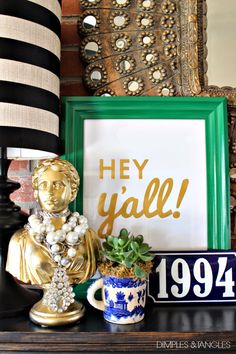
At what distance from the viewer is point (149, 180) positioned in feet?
3.03

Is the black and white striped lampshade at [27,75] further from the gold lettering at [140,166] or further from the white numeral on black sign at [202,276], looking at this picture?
the white numeral on black sign at [202,276]

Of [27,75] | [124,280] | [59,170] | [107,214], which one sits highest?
[27,75]

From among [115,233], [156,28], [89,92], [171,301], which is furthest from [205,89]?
[171,301]

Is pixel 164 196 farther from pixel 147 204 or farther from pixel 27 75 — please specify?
pixel 27 75

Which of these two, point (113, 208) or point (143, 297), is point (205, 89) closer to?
point (113, 208)

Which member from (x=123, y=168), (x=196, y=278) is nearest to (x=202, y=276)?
(x=196, y=278)

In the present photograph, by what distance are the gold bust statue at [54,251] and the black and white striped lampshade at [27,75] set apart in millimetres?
84

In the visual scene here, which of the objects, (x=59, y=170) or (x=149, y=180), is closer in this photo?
A: (x=59, y=170)

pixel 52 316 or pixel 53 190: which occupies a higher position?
pixel 53 190

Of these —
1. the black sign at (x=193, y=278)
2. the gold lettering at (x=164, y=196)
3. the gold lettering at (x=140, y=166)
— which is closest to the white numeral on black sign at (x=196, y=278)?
the black sign at (x=193, y=278)

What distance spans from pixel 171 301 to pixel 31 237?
37cm

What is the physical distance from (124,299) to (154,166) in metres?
0.37

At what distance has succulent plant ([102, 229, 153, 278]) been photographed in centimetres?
71

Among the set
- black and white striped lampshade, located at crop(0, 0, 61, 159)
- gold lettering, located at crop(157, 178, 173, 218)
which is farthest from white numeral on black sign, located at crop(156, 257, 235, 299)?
black and white striped lampshade, located at crop(0, 0, 61, 159)
